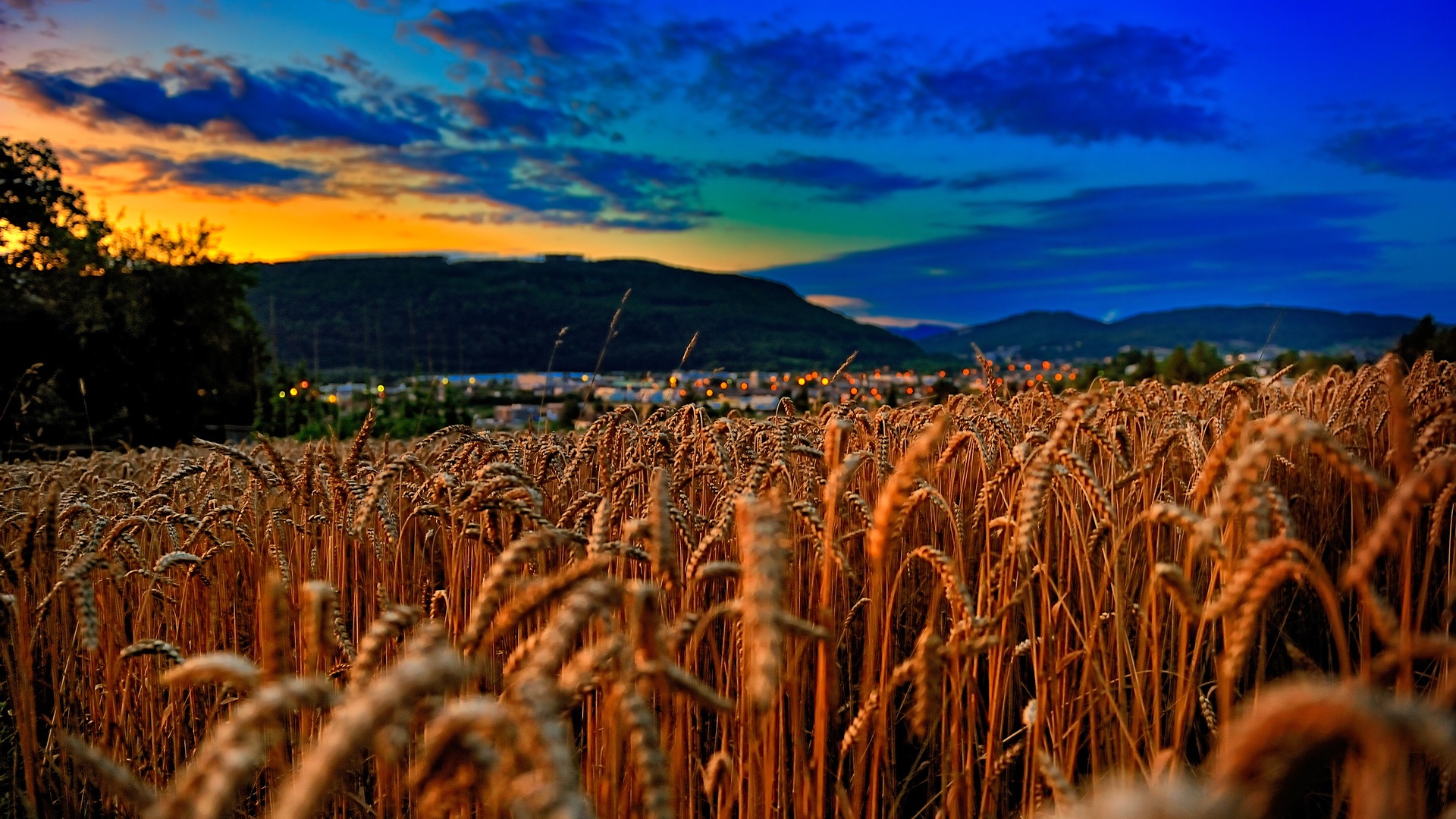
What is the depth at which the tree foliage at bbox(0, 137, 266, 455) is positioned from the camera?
19547mm

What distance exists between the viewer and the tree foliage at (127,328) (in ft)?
64.1

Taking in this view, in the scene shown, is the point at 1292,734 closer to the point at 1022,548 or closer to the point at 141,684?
the point at 1022,548

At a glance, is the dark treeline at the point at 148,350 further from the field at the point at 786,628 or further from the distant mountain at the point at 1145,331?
the distant mountain at the point at 1145,331

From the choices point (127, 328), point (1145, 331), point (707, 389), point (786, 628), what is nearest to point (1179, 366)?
point (707, 389)

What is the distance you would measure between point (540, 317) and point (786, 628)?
6856 centimetres

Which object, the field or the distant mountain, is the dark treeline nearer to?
the field

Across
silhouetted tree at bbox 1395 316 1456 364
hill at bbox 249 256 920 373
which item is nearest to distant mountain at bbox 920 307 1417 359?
hill at bbox 249 256 920 373

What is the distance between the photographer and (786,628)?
1.16 metres

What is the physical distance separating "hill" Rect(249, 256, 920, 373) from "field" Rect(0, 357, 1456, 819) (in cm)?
3761

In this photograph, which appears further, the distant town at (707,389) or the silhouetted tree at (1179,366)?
the silhouetted tree at (1179,366)

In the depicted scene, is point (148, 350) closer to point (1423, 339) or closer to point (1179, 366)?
point (1179, 366)

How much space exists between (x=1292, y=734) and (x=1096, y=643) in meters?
1.67

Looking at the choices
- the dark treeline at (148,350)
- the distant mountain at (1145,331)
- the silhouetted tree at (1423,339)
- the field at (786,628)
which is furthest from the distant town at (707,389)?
the distant mountain at (1145,331)

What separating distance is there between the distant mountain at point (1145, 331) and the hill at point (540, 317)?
48.9 ft
